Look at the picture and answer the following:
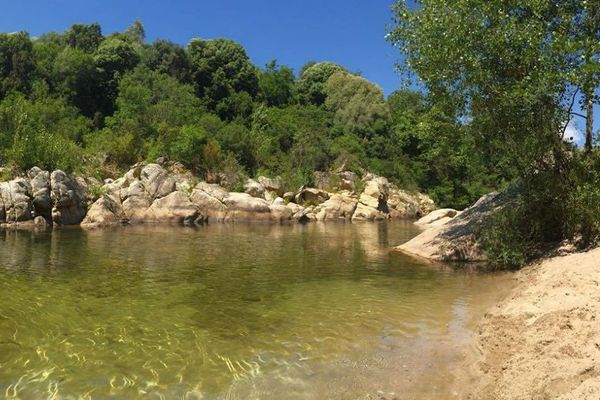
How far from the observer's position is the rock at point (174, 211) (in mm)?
34656

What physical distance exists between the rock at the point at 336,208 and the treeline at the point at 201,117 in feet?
15.1

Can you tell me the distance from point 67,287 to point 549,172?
46.7 ft

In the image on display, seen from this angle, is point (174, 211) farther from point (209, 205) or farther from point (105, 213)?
point (105, 213)

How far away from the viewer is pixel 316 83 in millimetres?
83250

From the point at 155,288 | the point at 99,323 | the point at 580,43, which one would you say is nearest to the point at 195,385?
the point at 99,323

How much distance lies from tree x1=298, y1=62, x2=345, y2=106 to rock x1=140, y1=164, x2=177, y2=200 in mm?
48859

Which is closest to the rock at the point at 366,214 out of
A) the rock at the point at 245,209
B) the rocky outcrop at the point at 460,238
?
the rock at the point at 245,209

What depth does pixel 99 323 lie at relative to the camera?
8422mm

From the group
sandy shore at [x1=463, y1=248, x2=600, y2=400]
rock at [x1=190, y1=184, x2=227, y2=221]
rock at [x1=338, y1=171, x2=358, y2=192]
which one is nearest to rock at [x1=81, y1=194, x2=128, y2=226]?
rock at [x1=190, y1=184, x2=227, y2=221]

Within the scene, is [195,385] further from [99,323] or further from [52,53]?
[52,53]

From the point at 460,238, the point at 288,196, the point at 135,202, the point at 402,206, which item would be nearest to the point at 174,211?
the point at 135,202

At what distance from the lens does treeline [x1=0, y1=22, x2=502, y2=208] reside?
148 feet

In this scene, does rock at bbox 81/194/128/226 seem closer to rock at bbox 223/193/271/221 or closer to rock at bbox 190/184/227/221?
rock at bbox 190/184/227/221

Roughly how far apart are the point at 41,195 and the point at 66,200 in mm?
1506
